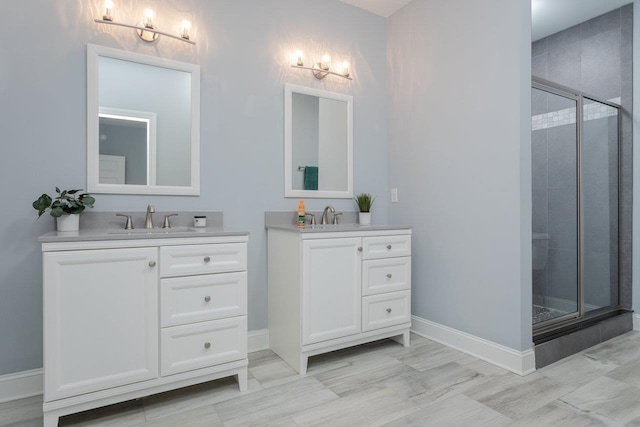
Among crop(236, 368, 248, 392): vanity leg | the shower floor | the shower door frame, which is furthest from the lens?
the shower door frame

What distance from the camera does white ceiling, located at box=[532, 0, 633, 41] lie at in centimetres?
283

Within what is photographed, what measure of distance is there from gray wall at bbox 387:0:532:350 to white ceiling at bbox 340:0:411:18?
0.07 metres

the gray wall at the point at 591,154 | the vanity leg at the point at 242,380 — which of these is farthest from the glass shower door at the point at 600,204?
the vanity leg at the point at 242,380

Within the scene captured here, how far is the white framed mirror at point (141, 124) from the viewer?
6.49ft

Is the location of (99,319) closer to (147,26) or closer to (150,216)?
(150,216)

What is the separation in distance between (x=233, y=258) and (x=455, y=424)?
127 centimetres

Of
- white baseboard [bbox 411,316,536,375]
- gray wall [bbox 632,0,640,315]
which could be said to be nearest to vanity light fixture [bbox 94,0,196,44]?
white baseboard [bbox 411,316,536,375]

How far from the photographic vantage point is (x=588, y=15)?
3016 mm

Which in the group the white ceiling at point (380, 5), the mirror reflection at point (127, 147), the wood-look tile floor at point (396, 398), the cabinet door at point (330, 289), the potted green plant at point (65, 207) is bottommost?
the wood-look tile floor at point (396, 398)

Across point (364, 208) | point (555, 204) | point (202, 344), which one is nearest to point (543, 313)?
point (555, 204)

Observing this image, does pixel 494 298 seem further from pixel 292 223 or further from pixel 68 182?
pixel 68 182

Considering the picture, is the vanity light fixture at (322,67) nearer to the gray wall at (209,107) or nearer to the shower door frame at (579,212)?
the gray wall at (209,107)

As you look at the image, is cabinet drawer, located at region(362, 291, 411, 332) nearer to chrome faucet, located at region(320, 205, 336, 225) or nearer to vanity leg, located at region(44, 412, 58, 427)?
chrome faucet, located at region(320, 205, 336, 225)

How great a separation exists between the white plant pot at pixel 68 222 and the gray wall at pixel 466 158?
2.18 meters
